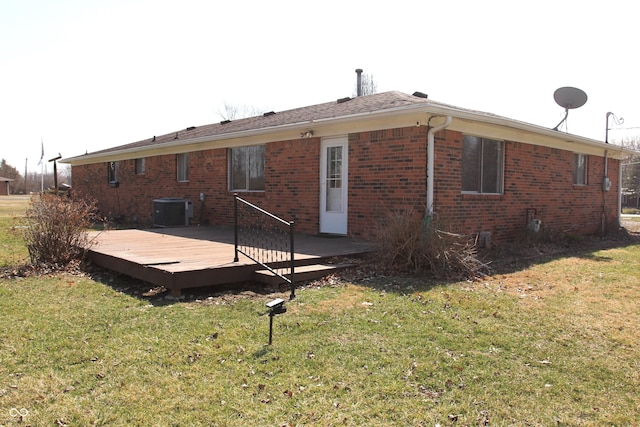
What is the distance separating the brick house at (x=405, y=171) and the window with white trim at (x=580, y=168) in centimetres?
3

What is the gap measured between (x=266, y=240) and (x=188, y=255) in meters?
1.66

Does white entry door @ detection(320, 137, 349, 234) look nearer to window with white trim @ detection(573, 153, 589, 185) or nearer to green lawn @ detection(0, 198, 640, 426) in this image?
green lawn @ detection(0, 198, 640, 426)

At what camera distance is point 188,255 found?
7.35 metres

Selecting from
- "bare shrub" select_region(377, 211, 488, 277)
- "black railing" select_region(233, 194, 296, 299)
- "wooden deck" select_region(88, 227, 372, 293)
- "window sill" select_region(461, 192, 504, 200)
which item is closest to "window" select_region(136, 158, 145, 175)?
"black railing" select_region(233, 194, 296, 299)

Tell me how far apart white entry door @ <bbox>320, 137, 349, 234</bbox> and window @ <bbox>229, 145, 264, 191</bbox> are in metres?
2.37

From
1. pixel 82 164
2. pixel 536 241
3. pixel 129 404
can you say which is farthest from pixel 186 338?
pixel 82 164

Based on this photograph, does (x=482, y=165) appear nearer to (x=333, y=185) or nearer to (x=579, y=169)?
(x=333, y=185)

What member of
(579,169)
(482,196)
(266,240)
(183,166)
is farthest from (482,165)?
(183,166)

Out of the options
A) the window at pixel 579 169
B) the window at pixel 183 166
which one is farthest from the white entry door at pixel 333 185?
the window at pixel 579 169

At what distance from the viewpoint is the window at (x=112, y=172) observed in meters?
19.6

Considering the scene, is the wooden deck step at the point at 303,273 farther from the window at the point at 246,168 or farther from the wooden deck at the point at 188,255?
the window at the point at 246,168

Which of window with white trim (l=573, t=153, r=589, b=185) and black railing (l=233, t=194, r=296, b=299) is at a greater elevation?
window with white trim (l=573, t=153, r=589, b=185)

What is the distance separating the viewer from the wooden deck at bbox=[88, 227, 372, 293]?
19.7 ft

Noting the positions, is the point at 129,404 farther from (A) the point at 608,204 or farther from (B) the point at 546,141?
(A) the point at 608,204
